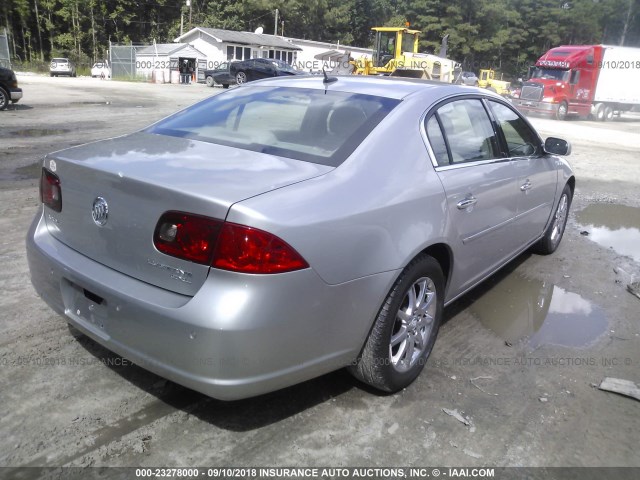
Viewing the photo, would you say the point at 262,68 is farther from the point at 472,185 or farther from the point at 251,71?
the point at 472,185

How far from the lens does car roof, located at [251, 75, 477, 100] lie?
3.31 meters

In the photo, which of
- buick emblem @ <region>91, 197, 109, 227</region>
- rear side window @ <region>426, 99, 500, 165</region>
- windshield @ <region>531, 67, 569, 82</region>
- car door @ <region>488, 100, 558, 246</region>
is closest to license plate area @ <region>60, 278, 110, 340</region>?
buick emblem @ <region>91, 197, 109, 227</region>

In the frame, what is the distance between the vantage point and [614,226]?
7.03 metres

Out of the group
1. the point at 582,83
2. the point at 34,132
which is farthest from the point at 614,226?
the point at 582,83

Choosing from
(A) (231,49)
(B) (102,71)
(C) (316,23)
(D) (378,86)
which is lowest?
(B) (102,71)

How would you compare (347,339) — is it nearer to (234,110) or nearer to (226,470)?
(226,470)

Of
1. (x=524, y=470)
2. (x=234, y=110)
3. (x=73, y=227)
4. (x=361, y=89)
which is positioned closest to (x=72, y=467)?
(x=73, y=227)

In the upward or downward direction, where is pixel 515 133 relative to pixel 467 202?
upward

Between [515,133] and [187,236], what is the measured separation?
315 centimetres

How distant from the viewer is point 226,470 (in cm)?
231

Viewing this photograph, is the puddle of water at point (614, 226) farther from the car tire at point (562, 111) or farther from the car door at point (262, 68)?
the car door at point (262, 68)

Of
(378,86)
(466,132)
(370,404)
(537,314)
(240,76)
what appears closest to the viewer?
(370,404)

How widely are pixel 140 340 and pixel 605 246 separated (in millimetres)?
5472

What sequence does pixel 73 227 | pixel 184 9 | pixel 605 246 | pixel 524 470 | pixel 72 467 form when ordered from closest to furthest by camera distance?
pixel 72 467 → pixel 524 470 → pixel 73 227 → pixel 605 246 → pixel 184 9
